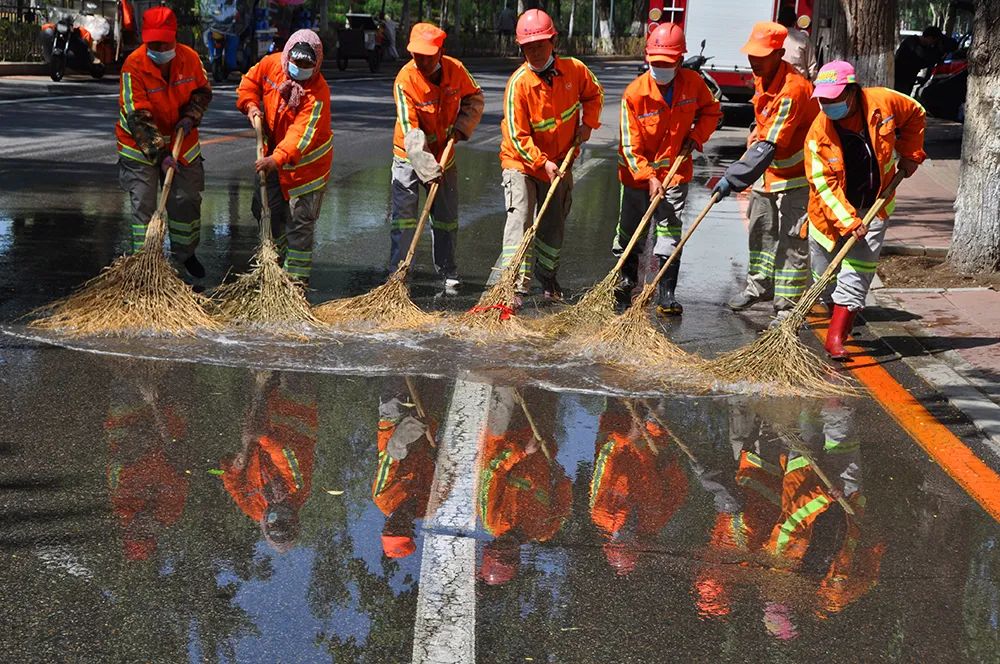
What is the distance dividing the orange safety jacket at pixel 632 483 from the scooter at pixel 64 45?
19968 millimetres

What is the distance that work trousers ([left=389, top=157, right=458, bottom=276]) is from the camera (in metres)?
8.19

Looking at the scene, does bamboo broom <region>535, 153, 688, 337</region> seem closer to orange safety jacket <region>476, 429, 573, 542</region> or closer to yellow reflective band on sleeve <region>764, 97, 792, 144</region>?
yellow reflective band on sleeve <region>764, 97, 792, 144</region>

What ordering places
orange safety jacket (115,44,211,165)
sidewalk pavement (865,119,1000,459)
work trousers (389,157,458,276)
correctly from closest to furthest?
sidewalk pavement (865,119,1000,459), orange safety jacket (115,44,211,165), work trousers (389,157,458,276)

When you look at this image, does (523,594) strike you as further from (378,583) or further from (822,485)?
(822,485)

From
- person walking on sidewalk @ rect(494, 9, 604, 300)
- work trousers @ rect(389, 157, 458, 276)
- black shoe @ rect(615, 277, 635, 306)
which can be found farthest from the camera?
black shoe @ rect(615, 277, 635, 306)

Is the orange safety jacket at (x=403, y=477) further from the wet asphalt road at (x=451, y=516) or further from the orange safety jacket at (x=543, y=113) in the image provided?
the orange safety jacket at (x=543, y=113)

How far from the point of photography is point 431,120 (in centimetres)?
811

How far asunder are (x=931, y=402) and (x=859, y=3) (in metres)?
7.39

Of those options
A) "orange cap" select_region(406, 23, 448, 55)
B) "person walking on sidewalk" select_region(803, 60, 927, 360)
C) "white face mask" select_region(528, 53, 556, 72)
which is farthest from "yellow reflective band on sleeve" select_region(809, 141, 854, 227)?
"orange cap" select_region(406, 23, 448, 55)

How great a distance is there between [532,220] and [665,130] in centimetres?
98

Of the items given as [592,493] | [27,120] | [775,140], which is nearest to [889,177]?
[775,140]

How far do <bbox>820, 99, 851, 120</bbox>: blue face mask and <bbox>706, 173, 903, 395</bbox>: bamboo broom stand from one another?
70 cm

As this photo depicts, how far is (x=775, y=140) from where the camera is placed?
7832 millimetres

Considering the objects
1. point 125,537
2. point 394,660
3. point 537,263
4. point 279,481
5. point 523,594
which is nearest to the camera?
point 394,660
